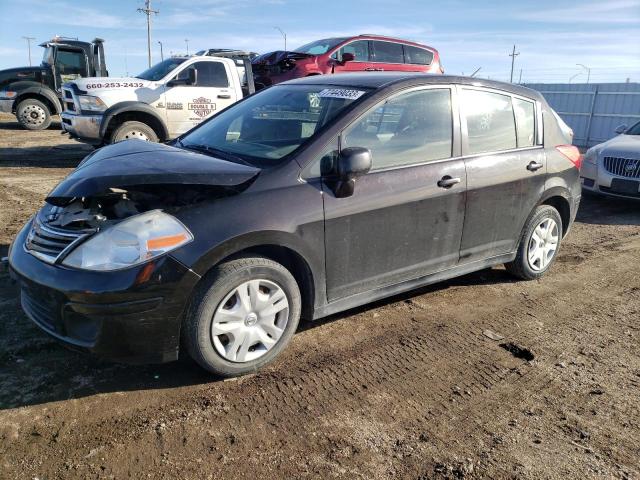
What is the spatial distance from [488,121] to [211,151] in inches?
88.4

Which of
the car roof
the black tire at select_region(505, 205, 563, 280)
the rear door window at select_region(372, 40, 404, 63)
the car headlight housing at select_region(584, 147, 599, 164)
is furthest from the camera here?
the rear door window at select_region(372, 40, 404, 63)

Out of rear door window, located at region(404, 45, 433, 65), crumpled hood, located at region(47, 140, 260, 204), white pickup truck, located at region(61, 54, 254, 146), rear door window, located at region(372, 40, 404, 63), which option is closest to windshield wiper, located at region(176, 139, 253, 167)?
crumpled hood, located at region(47, 140, 260, 204)

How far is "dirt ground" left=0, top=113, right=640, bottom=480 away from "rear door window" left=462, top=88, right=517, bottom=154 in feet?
4.39

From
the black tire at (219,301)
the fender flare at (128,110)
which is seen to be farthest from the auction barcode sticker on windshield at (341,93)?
the fender flare at (128,110)

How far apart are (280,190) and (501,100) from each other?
7.64 feet

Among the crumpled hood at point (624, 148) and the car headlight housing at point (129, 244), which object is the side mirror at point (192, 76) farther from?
the car headlight housing at point (129, 244)

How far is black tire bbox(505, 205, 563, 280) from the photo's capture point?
452cm

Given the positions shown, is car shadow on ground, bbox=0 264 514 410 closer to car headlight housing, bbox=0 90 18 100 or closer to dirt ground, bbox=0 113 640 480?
dirt ground, bbox=0 113 640 480

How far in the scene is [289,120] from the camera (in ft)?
12.1

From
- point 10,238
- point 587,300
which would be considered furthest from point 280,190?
point 10,238

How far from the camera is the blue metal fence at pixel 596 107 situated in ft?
54.8

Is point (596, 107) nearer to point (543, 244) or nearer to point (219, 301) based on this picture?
point (543, 244)

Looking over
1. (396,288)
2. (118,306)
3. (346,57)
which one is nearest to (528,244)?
(396,288)

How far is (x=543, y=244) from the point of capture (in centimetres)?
475
